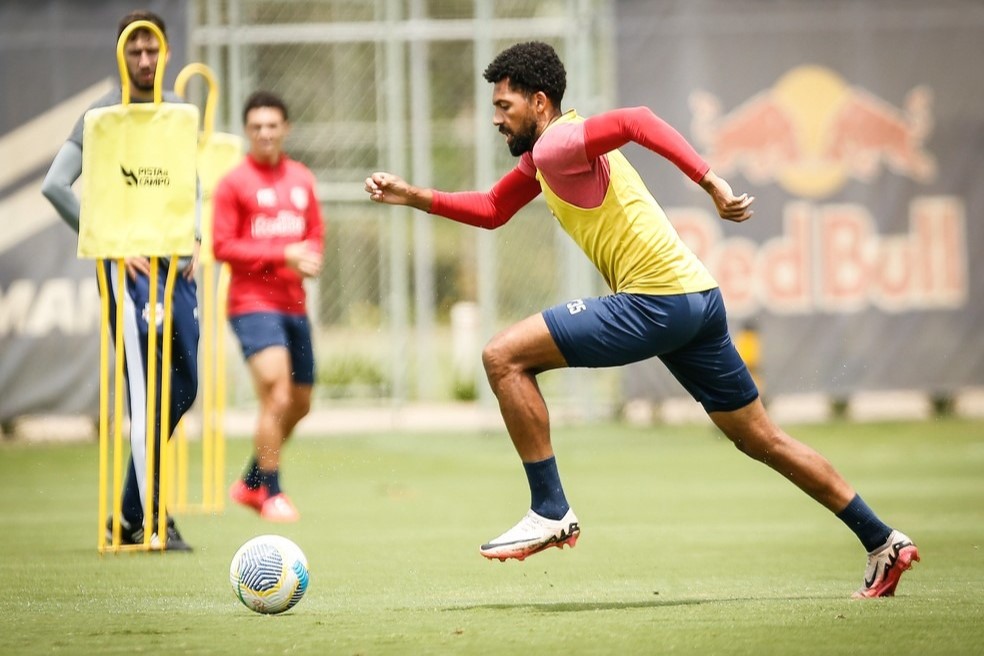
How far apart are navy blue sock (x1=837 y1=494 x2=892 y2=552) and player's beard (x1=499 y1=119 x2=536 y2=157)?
1.91 metres

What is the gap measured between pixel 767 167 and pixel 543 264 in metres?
2.70

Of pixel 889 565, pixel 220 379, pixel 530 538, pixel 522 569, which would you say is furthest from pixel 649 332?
pixel 220 379

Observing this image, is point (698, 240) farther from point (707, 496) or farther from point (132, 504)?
point (132, 504)

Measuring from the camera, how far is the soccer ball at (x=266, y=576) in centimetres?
585

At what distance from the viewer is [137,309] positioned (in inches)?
309

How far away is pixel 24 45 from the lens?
1634 centimetres

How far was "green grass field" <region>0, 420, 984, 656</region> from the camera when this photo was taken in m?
5.29

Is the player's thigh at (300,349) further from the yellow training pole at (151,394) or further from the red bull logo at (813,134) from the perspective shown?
the red bull logo at (813,134)

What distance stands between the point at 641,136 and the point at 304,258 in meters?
3.48

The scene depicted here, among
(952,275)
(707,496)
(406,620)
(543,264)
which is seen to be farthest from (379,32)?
(406,620)

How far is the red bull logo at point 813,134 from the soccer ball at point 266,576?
1141 centimetres

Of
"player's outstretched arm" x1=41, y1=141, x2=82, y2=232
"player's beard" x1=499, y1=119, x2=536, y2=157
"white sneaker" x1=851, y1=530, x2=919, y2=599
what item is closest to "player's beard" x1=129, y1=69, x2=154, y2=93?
"player's outstretched arm" x1=41, y1=141, x2=82, y2=232

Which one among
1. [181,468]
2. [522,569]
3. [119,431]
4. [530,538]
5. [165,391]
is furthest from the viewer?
[181,468]

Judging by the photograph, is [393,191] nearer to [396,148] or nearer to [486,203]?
[486,203]
